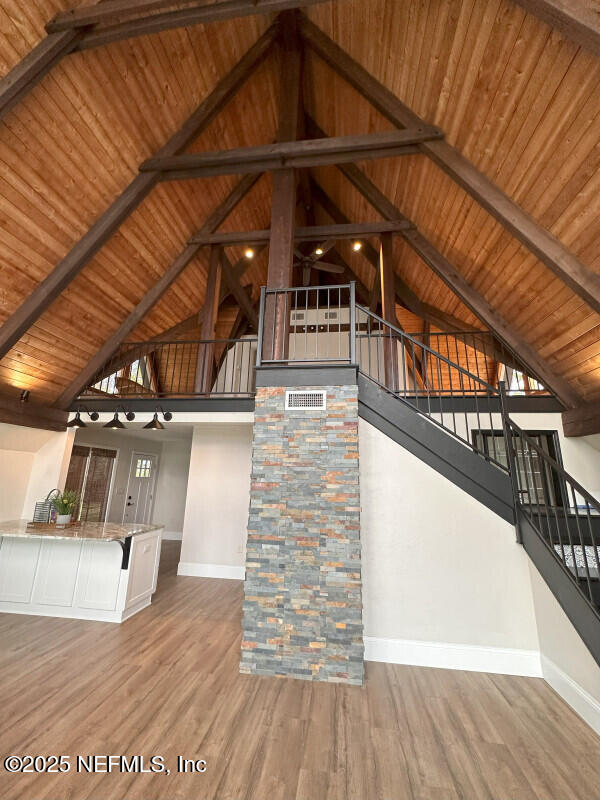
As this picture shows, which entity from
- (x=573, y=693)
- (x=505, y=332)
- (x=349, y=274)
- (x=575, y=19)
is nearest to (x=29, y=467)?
(x=573, y=693)

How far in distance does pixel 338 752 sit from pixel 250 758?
1.71ft

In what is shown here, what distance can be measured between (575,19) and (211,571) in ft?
24.5

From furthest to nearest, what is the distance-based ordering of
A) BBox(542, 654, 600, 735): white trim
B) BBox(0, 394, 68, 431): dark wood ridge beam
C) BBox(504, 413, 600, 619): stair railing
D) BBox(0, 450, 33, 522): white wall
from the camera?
BBox(0, 450, 33, 522): white wall → BBox(0, 394, 68, 431): dark wood ridge beam → BBox(504, 413, 600, 619): stair railing → BBox(542, 654, 600, 735): white trim

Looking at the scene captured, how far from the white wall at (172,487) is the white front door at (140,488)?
0.24m

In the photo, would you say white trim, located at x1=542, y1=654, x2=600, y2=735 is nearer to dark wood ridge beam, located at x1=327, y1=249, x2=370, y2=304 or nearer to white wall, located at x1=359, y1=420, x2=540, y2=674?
white wall, located at x1=359, y1=420, x2=540, y2=674

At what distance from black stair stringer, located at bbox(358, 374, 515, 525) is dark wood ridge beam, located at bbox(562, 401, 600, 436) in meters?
1.88

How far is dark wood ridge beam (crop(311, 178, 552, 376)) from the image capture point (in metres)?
6.43

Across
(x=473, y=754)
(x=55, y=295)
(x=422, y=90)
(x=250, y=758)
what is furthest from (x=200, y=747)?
(x=422, y=90)

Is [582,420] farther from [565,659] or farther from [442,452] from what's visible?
[565,659]

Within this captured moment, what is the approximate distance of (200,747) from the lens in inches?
86.3

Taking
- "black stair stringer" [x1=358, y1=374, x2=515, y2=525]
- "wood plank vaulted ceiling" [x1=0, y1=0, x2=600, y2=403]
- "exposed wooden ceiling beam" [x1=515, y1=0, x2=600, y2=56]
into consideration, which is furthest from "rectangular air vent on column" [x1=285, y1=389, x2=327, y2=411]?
"exposed wooden ceiling beam" [x1=515, y1=0, x2=600, y2=56]

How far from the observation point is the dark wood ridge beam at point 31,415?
5079mm

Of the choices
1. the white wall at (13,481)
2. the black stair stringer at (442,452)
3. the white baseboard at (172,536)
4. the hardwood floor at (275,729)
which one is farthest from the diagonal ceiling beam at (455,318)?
the white baseboard at (172,536)

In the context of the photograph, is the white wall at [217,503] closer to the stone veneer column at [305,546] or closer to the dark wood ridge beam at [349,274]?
the stone veneer column at [305,546]
